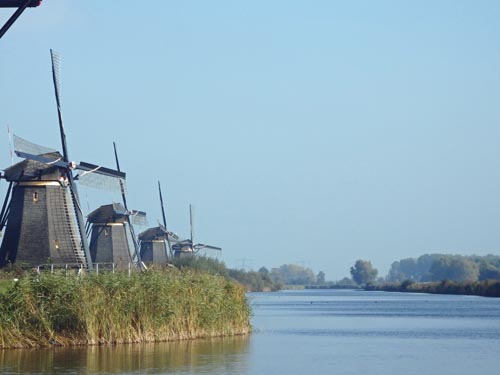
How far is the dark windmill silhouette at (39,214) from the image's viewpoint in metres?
38.3

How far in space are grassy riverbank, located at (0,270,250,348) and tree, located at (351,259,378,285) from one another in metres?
162

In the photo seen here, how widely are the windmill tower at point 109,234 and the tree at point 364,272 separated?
13512 cm

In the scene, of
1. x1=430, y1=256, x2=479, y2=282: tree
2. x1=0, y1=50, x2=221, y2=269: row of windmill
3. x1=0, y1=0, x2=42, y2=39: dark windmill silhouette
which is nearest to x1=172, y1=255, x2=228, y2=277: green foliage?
x1=0, y1=50, x2=221, y2=269: row of windmill

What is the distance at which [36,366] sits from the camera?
2109 cm

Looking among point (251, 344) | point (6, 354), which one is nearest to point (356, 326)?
point (251, 344)

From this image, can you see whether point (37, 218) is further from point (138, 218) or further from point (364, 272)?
point (364, 272)

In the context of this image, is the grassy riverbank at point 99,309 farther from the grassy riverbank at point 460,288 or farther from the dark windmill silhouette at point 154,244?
the grassy riverbank at point 460,288

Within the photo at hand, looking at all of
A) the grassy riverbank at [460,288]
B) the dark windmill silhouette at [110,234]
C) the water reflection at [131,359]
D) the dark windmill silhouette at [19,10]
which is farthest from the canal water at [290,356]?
the grassy riverbank at [460,288]

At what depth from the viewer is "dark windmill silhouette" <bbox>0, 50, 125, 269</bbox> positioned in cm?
3834

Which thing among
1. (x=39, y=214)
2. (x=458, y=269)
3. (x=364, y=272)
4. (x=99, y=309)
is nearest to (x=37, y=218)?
(x=39, y=214)

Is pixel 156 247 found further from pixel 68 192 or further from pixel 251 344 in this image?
pixel 251 344

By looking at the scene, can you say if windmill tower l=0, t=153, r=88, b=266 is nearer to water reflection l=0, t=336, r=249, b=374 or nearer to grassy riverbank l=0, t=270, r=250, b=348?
grassy riverbank l=0, t=270, r=250, b=348

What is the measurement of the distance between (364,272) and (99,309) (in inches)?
6503

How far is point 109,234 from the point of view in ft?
177
